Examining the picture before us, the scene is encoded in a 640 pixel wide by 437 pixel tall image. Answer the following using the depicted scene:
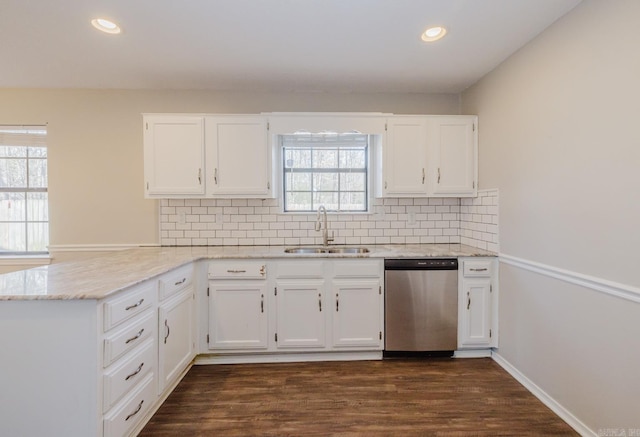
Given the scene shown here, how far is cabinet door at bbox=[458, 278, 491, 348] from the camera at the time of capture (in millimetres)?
2779

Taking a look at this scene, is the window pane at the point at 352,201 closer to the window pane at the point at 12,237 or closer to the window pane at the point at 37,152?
the window pane at the point at 37,152

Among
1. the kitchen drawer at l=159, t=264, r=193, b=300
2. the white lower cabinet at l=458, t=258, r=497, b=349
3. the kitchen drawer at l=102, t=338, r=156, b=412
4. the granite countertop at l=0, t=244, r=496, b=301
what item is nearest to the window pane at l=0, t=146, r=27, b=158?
the granite countertop at l=0, t=244, r=496, b=301

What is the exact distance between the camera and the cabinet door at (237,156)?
9.75ft

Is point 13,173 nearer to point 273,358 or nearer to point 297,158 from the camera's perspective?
point 297,158

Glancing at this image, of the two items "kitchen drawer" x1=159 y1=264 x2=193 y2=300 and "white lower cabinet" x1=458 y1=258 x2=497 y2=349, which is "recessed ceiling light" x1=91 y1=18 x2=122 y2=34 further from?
"white lower cabinet" x1=458 y1=258 x2=497 y2=349

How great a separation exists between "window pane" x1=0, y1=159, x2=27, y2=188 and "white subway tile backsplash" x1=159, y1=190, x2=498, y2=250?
4.64 ft

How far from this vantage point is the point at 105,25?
6.93 ft

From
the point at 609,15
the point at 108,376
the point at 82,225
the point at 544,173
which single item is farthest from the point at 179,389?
the point at 609,15

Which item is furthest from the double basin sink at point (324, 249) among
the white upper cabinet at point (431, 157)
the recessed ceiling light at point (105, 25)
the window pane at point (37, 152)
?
the window pane at point (37, 152)

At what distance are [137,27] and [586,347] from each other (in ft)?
11.3

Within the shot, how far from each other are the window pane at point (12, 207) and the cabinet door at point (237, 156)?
200 centimetres

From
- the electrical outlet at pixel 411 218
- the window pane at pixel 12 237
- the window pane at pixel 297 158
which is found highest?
the window pane at pixel 297 158

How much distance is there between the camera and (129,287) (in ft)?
5.77

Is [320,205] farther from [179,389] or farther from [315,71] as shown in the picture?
[179,389]
